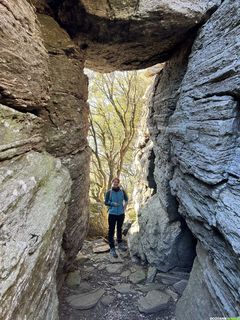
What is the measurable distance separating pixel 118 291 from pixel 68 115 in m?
6.09

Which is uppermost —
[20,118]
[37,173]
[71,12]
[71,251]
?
[71,12]

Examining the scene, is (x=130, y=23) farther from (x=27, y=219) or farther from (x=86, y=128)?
(x=27, y=219)

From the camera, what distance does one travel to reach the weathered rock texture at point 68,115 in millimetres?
6848

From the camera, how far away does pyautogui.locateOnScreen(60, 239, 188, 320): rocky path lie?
727cm

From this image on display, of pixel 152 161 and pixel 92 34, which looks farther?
pixel 152 161

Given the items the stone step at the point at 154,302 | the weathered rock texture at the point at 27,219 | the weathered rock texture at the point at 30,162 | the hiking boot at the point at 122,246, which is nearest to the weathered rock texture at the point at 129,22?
the weathered rock texture at the point at 30,162

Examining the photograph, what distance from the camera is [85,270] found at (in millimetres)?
9656

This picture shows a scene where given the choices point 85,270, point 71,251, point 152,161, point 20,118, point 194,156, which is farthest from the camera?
point 152,161

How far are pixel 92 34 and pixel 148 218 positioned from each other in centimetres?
706

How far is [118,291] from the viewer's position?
8297 millimetres

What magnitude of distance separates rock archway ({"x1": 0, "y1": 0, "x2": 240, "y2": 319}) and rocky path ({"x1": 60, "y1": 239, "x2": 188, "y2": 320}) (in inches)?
35.3

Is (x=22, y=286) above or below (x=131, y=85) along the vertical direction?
below

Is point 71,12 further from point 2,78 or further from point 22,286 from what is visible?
point 22,286

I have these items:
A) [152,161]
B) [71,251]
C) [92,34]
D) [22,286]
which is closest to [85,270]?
[71,251]
